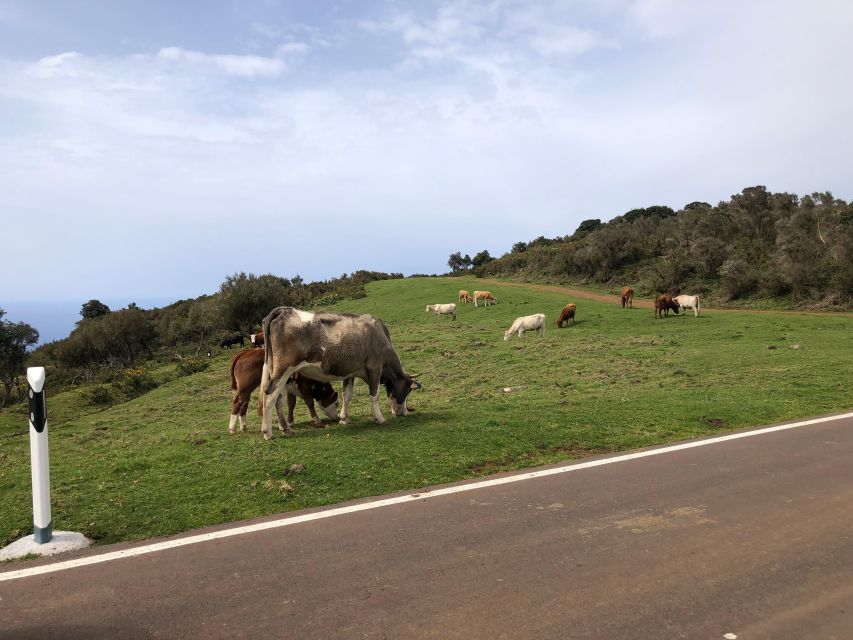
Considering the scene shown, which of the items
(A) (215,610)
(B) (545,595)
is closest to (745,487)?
(B) (545,595)

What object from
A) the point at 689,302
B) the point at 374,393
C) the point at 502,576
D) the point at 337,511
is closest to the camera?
the point at 502,576

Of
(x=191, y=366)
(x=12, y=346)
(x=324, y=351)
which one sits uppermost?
(x=324, y=351)

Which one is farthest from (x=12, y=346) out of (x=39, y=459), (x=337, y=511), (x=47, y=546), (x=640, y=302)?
(x=640, y=302)

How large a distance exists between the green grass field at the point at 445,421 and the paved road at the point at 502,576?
1.06 m

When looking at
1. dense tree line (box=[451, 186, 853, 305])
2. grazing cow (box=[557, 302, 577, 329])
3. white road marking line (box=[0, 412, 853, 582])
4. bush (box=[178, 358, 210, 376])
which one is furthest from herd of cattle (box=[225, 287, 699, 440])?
dense tree line (box=[451, 186, 853, 305])

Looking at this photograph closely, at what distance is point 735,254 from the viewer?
46.2 metres

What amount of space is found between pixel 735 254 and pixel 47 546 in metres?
49.5

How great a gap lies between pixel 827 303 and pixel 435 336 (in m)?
24.1

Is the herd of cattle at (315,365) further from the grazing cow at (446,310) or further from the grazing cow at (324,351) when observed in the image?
the grazing cow at (446,310)

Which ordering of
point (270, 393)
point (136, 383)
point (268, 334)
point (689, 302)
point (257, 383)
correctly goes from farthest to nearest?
point (689, 302), point (136, 383), point (257, 383), point (268, 334), point (270, 393)

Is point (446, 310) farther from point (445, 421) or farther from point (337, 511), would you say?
point (337, 511)

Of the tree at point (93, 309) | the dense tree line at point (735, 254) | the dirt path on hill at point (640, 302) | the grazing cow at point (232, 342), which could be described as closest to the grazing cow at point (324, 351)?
the dirt path on hill at point (640, 302)

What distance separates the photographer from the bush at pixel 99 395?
25547mm

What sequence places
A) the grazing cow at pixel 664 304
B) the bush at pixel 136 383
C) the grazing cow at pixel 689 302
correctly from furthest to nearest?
1. the grazing cow at pixel 689 302
2. the grazing cow at pixel 664 304
3. the bush at pixel 136 383
